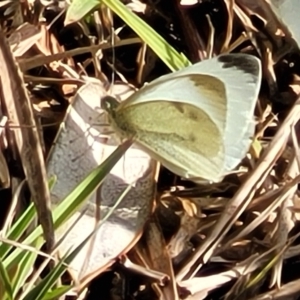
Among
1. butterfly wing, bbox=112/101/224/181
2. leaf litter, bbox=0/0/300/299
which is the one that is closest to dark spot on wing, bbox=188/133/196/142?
butterfly wing, bbox=112/101/224/181

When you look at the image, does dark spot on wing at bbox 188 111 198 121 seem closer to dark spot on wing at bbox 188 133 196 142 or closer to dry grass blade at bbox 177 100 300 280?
dark spot on wing at bbox 188 133 196 142

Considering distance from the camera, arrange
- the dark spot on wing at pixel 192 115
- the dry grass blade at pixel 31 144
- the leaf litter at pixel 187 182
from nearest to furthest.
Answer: the dry grass blade at pixel 31 144, the leaf litter at pixel 187 182, the dark spot on wing at pixel 192 115

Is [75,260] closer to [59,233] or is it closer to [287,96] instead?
[59,233]

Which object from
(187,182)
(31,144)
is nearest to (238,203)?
(187,182)

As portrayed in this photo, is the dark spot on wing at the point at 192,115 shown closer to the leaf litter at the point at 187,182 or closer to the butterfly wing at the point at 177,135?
the butterfly wing at the point at 177,135

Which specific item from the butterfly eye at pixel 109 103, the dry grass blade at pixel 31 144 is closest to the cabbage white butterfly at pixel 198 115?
the butterfly eye at pixel 109 103

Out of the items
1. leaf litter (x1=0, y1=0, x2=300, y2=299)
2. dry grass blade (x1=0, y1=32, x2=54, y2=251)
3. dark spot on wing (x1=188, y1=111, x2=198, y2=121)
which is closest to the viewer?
A: dry grass blade (x1=0, y1=32, x2=54, y2=251)

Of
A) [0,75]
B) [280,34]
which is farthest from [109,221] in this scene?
[280,34]

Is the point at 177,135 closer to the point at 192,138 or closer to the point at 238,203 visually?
the point at 192,138
